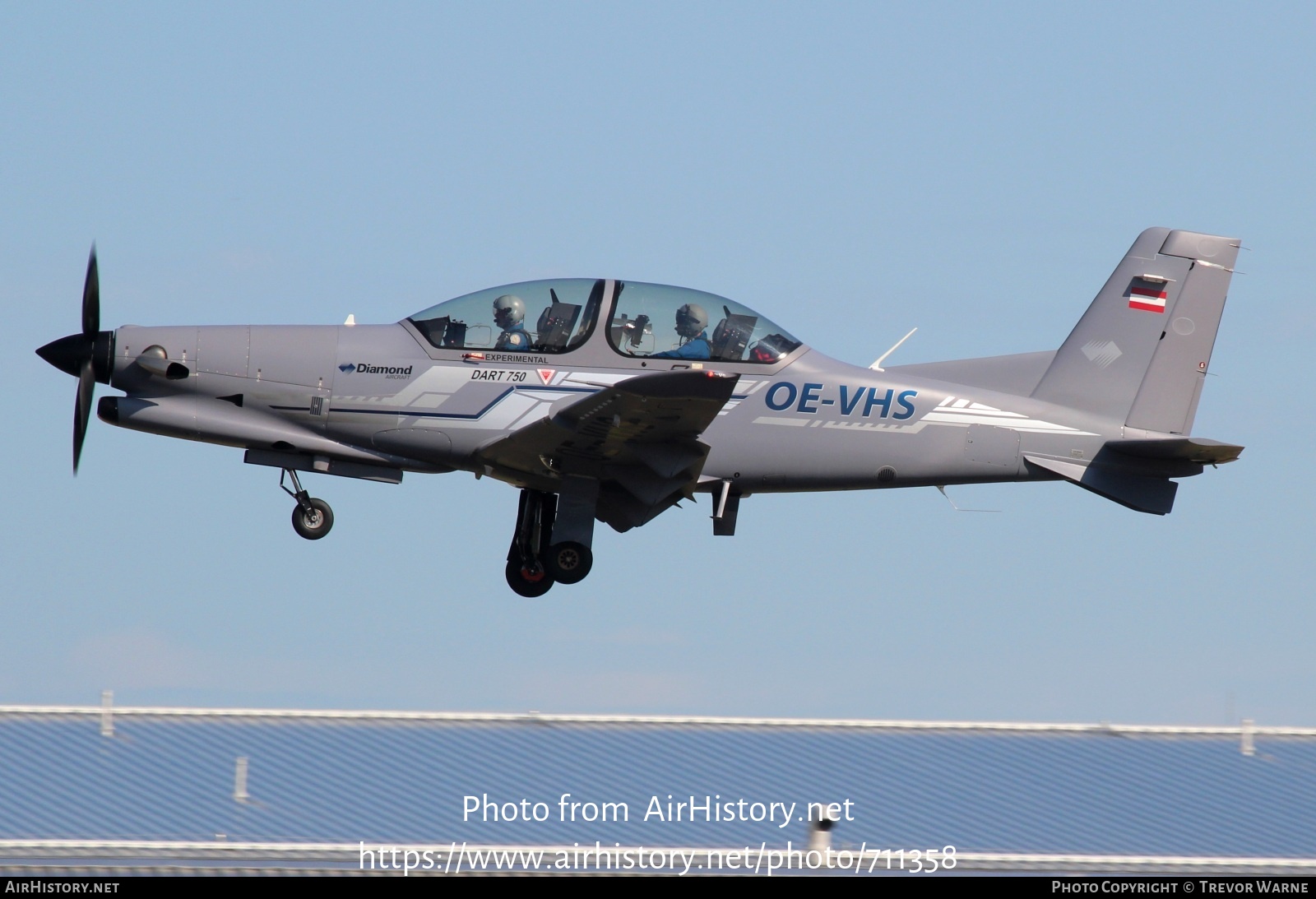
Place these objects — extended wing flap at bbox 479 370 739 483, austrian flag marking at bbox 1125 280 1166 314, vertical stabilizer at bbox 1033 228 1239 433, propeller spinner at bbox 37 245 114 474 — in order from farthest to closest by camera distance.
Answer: austrian flag marking at bbox 1125 280 1166 314
vertical stabilizer at bbox 1033 228 1239 433
propeller spinner at bbox 37 245 114 474
extended wing flap at bbox 479 370 739 483

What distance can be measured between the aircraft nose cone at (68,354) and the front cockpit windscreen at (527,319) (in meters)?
2.87

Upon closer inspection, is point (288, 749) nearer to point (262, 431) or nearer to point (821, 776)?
point (262, 431)

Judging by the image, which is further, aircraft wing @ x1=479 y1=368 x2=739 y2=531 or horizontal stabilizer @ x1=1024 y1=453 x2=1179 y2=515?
horizontal stabilizer @ x1=1024 y1=453 x2=1179 y2=515

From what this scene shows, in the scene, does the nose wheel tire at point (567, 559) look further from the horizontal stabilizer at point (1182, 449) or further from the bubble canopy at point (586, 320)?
the horizontal stabilizer at point (1182, 449)

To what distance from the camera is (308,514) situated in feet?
46.3

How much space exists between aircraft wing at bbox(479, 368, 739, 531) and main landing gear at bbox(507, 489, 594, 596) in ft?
1.30

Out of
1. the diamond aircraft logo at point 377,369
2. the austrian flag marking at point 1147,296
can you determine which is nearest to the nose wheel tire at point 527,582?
the diamond aircraft logo at point 377,369

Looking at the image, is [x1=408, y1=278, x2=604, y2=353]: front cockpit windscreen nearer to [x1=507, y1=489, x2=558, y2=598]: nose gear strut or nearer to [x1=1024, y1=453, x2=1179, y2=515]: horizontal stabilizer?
[x1=507, y1=489, x2=558, y2=598]: nose gear strut

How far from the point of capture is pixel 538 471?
14.0 meters

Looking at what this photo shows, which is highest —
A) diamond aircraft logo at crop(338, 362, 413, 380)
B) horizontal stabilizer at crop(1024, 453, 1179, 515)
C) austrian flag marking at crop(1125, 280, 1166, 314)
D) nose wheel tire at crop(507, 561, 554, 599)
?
austrian flag marking at crop(1125, 280, 1166, 314)

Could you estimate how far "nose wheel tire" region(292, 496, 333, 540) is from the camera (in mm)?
14070

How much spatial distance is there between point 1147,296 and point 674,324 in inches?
196

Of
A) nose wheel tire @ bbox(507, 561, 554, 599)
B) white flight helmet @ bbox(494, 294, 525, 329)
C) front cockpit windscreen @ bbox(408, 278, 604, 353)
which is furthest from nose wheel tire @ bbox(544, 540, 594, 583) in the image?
white flight helmet @ bbox(494, 294, 525, 329)

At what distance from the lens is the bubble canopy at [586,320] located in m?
13.7
